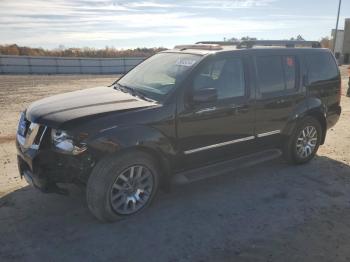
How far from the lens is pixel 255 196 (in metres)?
4.95

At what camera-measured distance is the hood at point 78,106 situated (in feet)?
12.9

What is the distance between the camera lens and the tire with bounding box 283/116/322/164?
19.3 ft

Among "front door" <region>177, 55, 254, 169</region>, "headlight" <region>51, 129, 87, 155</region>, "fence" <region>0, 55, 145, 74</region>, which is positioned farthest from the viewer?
"fence" <region>0, 55, 145, 74</region>

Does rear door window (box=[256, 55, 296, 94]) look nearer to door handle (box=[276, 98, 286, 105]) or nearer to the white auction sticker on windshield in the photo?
door handle (box=[276, 98, 286, 105])

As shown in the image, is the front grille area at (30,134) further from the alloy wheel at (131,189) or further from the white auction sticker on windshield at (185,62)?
the white auction sticker on windshield at (185,62)

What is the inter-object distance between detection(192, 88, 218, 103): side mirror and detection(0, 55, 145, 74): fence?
20162mm

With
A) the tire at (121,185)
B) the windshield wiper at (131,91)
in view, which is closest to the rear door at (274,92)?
the windshield wiper at (131,91)

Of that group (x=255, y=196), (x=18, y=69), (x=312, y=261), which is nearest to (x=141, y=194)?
(x=255, y=196)

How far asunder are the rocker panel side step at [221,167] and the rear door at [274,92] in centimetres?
19

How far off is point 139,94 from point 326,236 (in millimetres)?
2736

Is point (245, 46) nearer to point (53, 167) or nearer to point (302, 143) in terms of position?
point (302, 143)

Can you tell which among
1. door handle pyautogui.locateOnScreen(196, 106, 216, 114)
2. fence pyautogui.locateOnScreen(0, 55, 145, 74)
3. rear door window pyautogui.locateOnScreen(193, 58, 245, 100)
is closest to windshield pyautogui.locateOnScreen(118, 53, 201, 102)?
rear door window pyautogui.locateOnScreen(193, 58, 245, 100)

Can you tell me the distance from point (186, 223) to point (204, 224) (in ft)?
0.68

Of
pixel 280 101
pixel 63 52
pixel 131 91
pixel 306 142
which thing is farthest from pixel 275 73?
pixel 63 52
